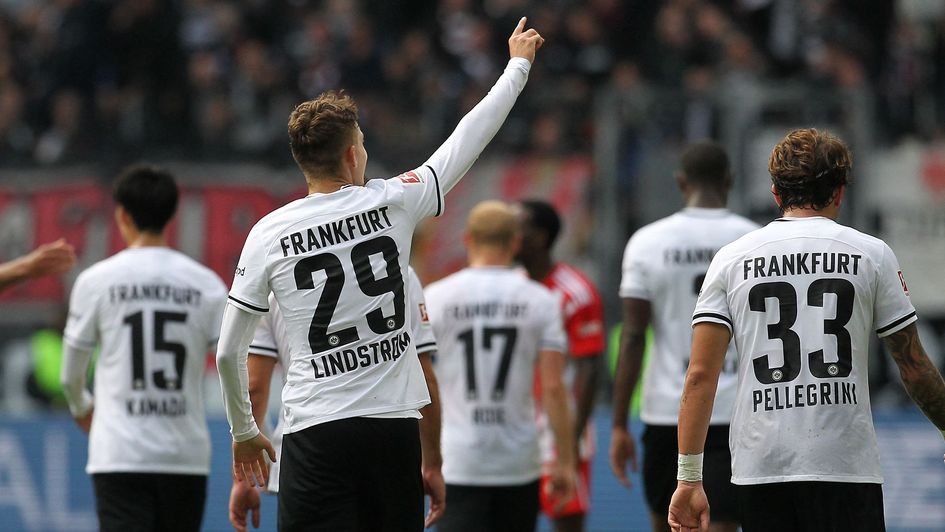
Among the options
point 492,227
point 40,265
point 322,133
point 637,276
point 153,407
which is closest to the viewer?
point 322,133

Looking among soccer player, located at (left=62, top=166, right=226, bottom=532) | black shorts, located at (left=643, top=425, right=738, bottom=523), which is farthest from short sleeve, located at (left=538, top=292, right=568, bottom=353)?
soccer player, located at (left=62, top=166, right=226, bottom=532)

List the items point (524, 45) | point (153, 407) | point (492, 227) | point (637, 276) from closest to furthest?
1. point (524, 45)
2. point (153, 407)
3. point (637, 276)
4. point (492, 227)

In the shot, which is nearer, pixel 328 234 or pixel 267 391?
pixel 328 234

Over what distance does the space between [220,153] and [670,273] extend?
8.06 meters

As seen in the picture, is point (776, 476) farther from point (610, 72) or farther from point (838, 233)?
point (610, 72)

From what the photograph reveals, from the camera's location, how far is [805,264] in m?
4.38

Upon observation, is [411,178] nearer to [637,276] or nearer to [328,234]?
[328,234]

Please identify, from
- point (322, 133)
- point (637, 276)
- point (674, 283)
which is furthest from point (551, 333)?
point (322, 133)

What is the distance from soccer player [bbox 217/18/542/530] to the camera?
4547 millimetres

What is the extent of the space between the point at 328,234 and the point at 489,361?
234cm

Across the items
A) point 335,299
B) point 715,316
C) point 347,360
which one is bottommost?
point 347,360

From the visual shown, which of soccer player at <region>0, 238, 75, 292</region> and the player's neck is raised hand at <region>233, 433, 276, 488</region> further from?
the player's neck

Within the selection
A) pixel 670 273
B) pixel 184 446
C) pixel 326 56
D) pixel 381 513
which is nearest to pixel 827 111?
pixel 326 56

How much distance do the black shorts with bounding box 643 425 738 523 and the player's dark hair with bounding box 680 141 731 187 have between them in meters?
1.21
